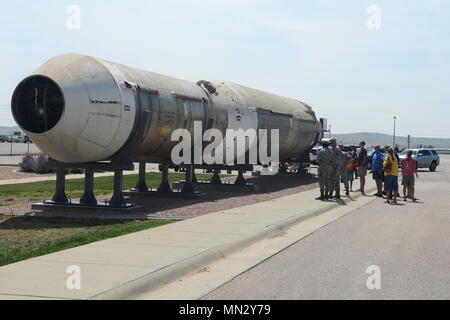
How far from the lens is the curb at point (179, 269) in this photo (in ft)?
21.6

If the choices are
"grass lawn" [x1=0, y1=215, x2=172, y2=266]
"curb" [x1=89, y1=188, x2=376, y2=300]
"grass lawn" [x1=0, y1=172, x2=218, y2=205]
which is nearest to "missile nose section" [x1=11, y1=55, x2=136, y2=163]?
"grass lawn" [x1=0, y1=215, x2=172, y2=266]

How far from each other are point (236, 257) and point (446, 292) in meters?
3.36

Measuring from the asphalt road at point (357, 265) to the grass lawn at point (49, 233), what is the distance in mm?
3363

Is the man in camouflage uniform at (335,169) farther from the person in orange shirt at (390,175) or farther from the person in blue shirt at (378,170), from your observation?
the person in blue shirt at (378,170)

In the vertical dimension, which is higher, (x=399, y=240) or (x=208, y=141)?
(x=208, y=141)

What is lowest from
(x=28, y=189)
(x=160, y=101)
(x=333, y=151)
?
(x=28, y=189)

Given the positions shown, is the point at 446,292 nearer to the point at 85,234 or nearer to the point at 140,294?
the point at 140,294

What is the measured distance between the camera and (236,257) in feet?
30.5

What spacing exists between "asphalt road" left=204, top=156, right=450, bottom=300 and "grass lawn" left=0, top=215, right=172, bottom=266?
132 inches

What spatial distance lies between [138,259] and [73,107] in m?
5.72

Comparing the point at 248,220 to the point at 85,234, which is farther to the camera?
the point at 248,220

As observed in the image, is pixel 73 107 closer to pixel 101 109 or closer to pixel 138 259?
pixel 101 109

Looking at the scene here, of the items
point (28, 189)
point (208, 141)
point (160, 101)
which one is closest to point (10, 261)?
point (160, 101)

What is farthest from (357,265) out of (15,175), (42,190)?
(15,175)
